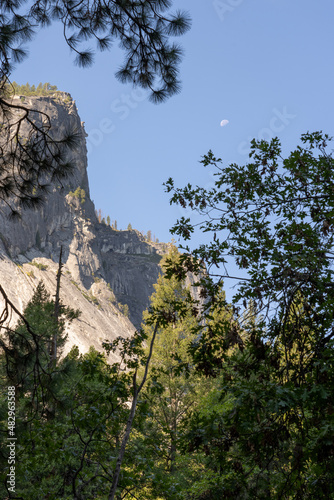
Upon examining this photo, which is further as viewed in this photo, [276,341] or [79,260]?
[79,260]

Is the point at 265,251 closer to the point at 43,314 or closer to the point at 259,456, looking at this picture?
the point at 259,456

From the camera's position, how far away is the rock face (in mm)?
73744

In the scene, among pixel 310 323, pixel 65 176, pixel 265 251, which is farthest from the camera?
pixel 65 176

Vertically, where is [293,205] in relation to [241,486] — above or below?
above

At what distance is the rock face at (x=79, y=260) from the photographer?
73.7 meters

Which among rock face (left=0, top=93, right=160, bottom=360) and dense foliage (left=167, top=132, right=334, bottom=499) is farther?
rock face (left=0, top=93, right=160, bottom=360)

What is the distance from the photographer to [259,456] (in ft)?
11.7

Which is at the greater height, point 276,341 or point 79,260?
point 79,260

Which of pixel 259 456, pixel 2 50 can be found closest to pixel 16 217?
pixel 2 50

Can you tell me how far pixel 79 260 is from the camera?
115 metres

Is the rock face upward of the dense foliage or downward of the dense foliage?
upward

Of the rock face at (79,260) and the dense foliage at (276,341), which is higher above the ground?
the rock face at (79,260)

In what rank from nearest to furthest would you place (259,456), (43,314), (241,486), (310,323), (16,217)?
1. (259,456)
2. (310,323)
3. (241,486)
4. (16,217)
5. (43,314)

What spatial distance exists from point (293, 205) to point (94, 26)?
363cm
